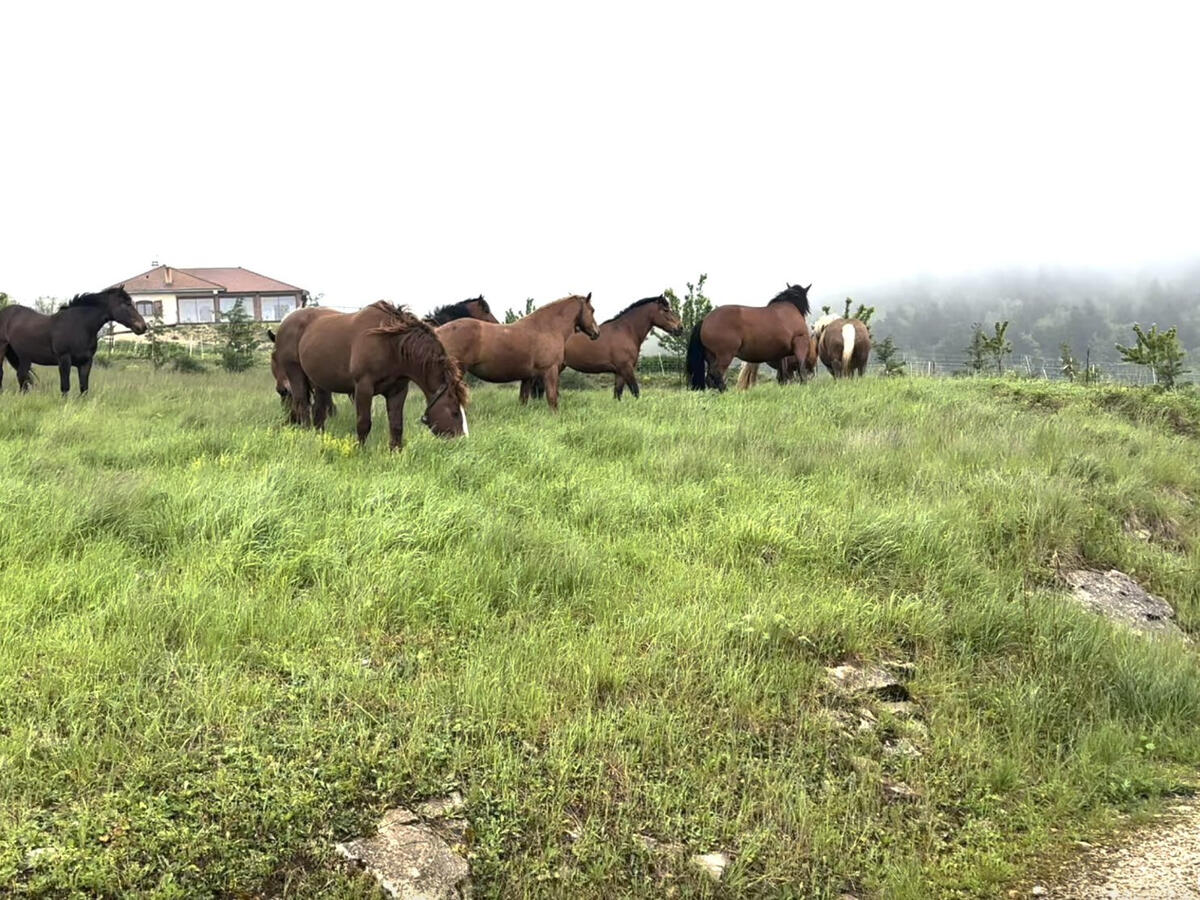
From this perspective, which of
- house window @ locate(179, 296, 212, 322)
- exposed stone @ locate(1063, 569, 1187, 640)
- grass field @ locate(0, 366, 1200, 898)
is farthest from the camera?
house window @ locate(179, 296, 212, 322)

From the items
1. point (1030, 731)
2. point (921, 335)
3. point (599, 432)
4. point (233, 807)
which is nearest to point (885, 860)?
point (1030, 731)

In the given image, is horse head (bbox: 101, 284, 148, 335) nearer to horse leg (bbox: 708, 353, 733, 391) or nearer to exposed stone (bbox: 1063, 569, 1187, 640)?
horse leg (bbox: 708, 353, 733, 391)

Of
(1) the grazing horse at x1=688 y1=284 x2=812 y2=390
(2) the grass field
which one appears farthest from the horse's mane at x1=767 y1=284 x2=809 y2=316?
(2) the grass field

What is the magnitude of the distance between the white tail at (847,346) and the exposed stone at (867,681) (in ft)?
43.8

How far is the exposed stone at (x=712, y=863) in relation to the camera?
97.6 inches

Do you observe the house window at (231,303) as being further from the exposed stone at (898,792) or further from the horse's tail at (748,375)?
the exposed stone at (898,792)

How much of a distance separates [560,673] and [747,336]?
12422 mm

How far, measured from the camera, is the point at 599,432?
Answer: 8758mm

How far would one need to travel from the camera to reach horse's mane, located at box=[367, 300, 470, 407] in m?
7.40

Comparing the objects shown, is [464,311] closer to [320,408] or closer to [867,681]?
[320,408]

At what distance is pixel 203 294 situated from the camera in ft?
167

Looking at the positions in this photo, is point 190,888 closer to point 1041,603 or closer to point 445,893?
point 445,893

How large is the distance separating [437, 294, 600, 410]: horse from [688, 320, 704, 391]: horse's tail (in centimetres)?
416

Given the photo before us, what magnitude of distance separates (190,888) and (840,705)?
2709mm
